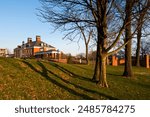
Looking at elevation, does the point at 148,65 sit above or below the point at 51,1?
below

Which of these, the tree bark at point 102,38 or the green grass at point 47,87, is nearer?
the green grass at point 47,87

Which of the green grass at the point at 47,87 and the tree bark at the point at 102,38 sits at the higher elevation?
the tree bark at the point at 102,38

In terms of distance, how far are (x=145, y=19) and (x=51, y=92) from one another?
808 centimetres

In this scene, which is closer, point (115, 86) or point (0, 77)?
point (0, 77)

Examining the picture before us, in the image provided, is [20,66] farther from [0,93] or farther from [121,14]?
[121,14]

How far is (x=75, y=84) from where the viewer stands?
16.6 meters

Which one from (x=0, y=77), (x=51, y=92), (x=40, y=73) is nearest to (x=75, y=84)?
(x=40, y=73)

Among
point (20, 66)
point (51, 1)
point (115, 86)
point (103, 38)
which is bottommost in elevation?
point (115, 86)

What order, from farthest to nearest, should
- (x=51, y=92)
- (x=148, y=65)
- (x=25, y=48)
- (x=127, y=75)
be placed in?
(x=25, y=48) < (x=148, y=65) < (x=127, y=75) < (x=51, y=92)

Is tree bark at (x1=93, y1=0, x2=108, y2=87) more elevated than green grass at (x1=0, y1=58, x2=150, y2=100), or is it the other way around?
tree bark at (x1=93, y1=0, x2=108, y2=87)

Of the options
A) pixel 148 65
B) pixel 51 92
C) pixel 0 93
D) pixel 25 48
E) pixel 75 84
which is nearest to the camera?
pixel 0 93

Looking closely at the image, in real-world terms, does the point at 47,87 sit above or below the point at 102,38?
below

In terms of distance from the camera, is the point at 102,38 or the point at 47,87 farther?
the point at 102,38

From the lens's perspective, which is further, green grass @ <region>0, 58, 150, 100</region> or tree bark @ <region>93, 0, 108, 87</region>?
tree bark @ <region>93, 0, 108, 87</region>
